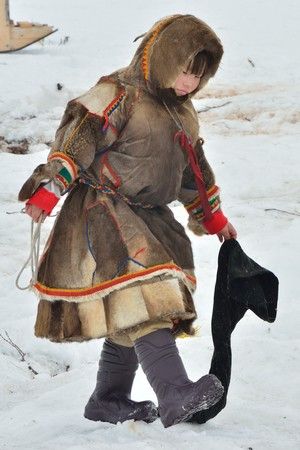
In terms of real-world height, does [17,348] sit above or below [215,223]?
below

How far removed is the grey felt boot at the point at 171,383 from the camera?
9.08 feet

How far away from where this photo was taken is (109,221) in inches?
117

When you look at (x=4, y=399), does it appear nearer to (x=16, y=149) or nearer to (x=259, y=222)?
(x=259, y=222)

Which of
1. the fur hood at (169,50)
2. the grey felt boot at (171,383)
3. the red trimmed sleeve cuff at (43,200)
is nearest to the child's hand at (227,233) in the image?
the grey felt boot at (171,383)

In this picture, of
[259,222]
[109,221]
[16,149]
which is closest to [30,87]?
[16,149]

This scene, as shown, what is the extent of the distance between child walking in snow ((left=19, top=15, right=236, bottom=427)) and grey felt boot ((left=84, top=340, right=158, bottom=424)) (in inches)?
4.8

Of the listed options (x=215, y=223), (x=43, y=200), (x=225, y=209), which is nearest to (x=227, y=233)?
(x=215, y=223)

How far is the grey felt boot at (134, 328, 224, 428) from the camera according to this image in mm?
2768

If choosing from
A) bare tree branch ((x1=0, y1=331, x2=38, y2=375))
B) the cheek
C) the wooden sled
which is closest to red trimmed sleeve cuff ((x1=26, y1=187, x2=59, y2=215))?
the cheek

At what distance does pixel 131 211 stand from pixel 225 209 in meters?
3.43

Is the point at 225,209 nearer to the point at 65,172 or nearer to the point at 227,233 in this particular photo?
the point at 227,233

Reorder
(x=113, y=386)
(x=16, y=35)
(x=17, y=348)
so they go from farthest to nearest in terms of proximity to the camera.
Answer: (x=16, y=35)
(x=17, y=348)
(x=113, y=386)

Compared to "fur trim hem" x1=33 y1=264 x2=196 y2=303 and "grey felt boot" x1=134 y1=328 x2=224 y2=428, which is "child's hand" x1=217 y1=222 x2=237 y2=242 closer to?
"fur trim hem" x1=33 y1=264 x2=196 y2=303

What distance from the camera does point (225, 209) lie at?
6379 millimetres
